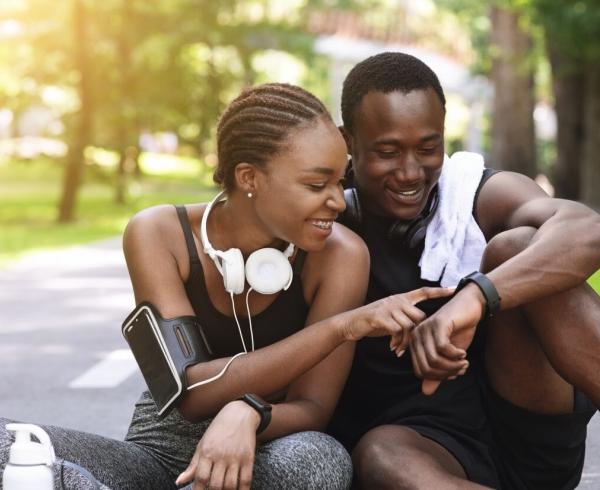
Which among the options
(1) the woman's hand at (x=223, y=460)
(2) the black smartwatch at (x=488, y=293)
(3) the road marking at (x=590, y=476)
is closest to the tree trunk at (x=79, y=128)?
(3) the road marking at (x=590, y=476)

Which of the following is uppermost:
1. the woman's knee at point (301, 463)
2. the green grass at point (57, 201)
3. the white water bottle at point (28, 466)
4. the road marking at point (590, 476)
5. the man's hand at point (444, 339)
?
the man's hand at point (444, 339)

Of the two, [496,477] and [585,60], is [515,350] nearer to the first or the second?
[496,477]

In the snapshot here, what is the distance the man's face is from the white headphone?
50 centimetres

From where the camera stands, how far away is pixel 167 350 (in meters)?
3.40

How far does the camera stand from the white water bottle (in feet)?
9.24

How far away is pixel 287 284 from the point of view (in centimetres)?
352

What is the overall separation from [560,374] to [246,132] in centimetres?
110

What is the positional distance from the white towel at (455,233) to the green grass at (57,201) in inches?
411

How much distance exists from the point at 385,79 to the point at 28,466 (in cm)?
171

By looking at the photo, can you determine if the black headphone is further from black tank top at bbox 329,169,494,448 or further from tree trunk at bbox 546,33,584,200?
tree trunk at bbox 546,33,584,200

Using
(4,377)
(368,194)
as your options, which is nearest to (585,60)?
(4,377)

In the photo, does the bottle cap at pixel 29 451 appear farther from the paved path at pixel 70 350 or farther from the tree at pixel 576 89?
the tree at pixel 576 89

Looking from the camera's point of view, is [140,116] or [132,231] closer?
[132,231]

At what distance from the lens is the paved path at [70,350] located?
241 inches
